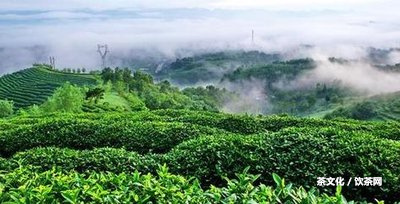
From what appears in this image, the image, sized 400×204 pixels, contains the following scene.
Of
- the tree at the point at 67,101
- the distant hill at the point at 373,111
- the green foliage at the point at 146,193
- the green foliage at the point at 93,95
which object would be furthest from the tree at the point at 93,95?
the green foliage at the point at 146,193

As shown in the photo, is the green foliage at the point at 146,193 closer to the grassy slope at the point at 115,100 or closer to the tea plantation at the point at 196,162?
the tea plantation at the point at 196,162

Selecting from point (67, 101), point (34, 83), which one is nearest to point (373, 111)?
point (34, 83)

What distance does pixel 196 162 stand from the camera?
9828 mm

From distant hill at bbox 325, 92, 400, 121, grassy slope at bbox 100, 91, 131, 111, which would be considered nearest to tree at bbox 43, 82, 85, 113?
grassy slope at bbox 100, 91, 131, 111

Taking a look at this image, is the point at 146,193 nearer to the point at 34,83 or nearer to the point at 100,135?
the point at 100,135

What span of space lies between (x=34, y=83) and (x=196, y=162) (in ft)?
366

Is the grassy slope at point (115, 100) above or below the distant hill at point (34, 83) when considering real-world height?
above

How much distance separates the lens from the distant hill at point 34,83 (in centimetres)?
9988

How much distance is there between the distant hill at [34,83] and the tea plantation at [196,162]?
8420 centimetres

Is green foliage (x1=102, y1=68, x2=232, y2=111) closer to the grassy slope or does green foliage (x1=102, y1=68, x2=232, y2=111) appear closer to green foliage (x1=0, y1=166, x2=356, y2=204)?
the grassy slope

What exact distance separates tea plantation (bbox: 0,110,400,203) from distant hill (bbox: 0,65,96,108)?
8420 centimetres

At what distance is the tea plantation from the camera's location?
5.83 meters

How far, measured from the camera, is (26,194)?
18.6 ft

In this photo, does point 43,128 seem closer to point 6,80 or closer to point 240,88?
point 6,80
